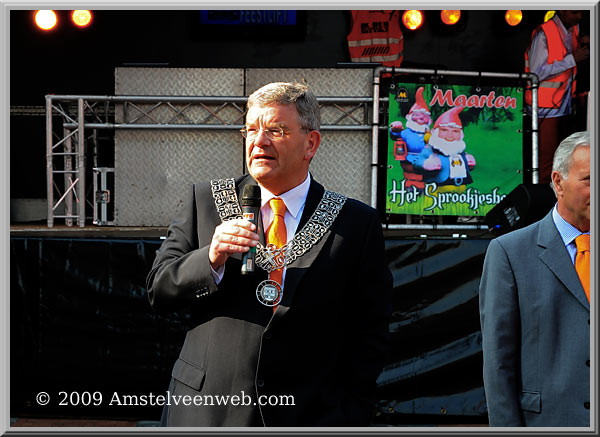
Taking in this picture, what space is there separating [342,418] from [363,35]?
782cm

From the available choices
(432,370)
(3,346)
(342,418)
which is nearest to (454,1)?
(342,418)

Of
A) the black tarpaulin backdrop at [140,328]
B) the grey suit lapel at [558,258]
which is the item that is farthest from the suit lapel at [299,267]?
the black tarpaulin backdrop at [140,328]

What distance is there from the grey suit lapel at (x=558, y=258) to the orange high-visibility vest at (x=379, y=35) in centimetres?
705

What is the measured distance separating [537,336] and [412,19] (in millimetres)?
7721

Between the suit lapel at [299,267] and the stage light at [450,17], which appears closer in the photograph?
the suit lapel at [299,267]

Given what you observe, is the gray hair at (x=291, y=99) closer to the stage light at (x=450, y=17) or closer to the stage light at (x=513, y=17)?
the stage light at (x=450, y=17)

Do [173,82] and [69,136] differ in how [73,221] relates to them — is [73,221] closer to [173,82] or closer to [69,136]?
[69,136]

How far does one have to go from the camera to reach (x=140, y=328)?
5.42 metres

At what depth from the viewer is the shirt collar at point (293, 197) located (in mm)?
2623

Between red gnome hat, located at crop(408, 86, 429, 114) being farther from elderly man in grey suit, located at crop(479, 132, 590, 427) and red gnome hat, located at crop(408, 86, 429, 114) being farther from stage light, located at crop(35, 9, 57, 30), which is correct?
stage light, located at crop(35, 9, 57, 30)

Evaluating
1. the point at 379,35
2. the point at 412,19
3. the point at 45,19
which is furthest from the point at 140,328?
the point at 412,19

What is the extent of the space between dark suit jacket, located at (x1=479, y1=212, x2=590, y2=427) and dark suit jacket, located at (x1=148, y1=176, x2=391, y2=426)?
0.50m

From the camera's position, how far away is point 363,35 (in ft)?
31.2

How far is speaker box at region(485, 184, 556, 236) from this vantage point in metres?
5.41
